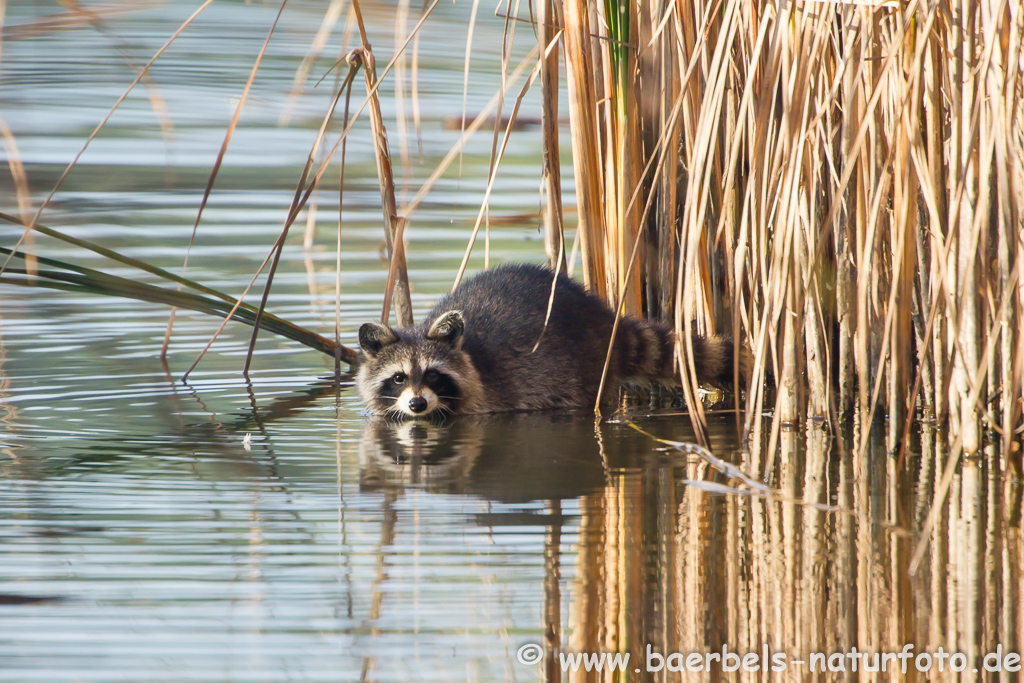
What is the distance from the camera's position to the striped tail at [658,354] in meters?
5.10

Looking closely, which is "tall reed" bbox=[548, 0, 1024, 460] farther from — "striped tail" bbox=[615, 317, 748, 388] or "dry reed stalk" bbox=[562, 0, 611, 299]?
"striped tail" bbox=[615, 317, 748, 388]

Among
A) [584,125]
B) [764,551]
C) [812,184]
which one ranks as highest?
[584,125]

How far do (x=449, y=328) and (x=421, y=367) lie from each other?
224mm

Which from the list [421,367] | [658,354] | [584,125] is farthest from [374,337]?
[584,125]

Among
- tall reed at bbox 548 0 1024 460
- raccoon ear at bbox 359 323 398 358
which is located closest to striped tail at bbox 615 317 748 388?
tall reed at bbox 548 0 1024 460

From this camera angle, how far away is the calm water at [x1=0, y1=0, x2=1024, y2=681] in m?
2.73

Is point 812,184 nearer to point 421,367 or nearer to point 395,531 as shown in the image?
point 395,531

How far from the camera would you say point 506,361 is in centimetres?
576
